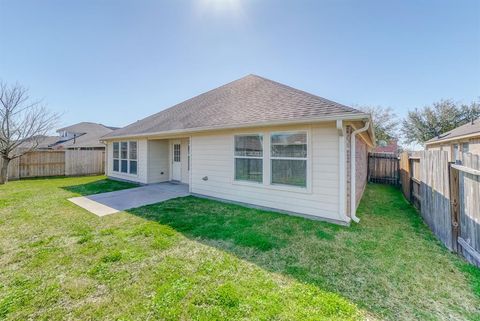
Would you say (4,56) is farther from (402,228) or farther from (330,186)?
(402,228)

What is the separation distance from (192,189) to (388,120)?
29.8 m

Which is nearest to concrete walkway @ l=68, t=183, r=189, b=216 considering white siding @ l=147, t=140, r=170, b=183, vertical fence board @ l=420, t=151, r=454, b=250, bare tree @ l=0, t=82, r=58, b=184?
white siding @ l=147, t=140, r=170, b=183

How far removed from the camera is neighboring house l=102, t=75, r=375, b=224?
5.11 meters

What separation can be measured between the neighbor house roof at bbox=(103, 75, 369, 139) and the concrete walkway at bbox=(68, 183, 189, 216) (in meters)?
2.61

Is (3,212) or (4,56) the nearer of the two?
(3,212)

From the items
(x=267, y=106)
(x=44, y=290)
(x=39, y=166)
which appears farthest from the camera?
(x=39, y=166)

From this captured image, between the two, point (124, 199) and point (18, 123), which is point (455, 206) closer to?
point (124, 199)

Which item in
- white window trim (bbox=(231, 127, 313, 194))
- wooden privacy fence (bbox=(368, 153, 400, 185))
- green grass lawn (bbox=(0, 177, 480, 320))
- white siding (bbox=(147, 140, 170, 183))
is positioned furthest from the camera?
wooden privacy fence (bbox=(368, 153, 400, 185))

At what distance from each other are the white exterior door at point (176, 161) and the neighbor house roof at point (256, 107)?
153cm

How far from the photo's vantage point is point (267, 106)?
6.72m

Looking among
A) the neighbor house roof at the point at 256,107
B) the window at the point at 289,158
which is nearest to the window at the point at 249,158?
the window at the point at 289,158

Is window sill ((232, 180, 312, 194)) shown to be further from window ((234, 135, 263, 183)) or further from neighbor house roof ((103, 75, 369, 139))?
neighbor house roof ((103, 75, 369, 139))

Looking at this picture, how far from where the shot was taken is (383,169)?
40.6 feet

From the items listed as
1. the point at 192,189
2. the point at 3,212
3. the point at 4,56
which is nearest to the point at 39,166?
the point at 4,56
